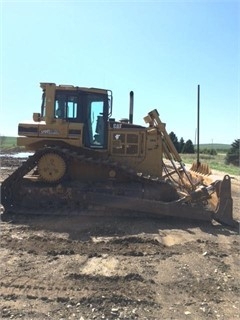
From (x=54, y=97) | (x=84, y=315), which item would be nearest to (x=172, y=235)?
(x=84, y=315)

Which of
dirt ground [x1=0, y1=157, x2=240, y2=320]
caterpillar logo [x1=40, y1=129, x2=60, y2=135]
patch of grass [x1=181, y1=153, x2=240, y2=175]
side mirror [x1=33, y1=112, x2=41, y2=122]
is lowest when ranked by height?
dirt ground [x1=0, y1=157, x2=240, y2=320]

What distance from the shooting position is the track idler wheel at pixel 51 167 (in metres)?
10.5

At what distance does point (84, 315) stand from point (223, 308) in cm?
164

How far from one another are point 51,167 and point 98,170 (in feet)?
4.04

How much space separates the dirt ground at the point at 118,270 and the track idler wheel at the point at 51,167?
1344 millimetres

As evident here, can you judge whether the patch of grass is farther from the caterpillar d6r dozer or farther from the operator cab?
the operator cab

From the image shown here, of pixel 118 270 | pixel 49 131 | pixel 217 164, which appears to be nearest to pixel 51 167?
pixel 49 131

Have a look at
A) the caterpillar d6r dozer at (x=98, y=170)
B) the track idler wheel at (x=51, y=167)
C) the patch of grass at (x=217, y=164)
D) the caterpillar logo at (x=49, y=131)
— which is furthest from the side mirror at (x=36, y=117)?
the patch of grass at (x=217, y=164)

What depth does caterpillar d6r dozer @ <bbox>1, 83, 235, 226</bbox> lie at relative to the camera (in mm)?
9906

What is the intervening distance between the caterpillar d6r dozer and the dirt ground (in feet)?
1.96

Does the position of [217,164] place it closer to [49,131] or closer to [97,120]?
[97,120]

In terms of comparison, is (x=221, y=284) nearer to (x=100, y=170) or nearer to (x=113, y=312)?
(x=113, y=312)

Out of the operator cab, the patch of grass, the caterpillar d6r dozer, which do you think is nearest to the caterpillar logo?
the caterpillar d6r dozer

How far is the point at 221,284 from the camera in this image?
19.5 ft
